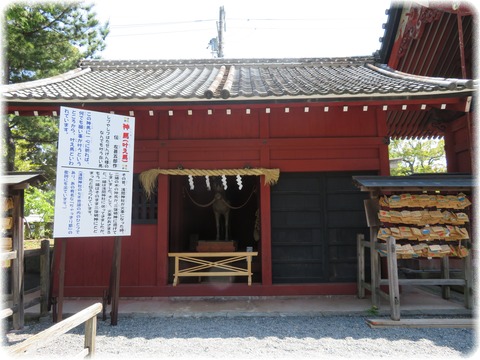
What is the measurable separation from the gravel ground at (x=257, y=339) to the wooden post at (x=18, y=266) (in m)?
0.21

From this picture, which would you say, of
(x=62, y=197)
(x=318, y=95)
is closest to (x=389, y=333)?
(x=318, y=95)

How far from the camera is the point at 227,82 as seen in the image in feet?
20.5

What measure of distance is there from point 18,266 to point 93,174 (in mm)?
1777

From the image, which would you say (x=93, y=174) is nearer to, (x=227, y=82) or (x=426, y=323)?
(x=227, y=82)

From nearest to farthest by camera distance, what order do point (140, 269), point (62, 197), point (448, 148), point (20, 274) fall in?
1. point (62, 197)
2. point (20, 274)
3. point (140, 269)
4. point (448, 148)

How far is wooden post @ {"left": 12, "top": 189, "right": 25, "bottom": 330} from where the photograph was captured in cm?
447

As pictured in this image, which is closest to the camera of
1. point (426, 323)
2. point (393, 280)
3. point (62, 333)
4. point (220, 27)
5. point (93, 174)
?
point (62, 333)

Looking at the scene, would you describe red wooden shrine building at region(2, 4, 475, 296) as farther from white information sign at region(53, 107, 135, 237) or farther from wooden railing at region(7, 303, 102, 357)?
wooden railing at region(7, 303, 102, 357)

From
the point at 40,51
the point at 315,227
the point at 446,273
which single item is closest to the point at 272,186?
the point at 315,227

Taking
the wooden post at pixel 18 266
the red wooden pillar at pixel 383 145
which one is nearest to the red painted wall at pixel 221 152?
the red wooden pillar at pixel 383 145

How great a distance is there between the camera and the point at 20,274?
4570mm

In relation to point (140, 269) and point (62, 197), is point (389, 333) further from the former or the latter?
point (62, 197)

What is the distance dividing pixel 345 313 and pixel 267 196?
2427 mm

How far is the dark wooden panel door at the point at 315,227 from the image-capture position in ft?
20.0
